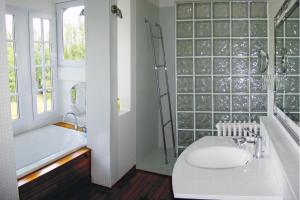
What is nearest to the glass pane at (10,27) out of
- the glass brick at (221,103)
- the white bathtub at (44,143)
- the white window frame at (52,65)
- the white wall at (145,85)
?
the white window frame at (52,65)

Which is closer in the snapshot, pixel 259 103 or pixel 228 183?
pixel 228 183

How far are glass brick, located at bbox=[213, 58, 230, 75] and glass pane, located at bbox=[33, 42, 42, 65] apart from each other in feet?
7.18

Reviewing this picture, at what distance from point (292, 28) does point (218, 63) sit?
181 cm

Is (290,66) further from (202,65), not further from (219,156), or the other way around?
(202,65)

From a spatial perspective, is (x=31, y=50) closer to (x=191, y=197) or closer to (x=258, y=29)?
(x=258, y=29)

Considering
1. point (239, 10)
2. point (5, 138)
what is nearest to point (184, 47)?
point (239, 10)

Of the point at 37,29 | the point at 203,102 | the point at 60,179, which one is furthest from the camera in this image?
the point at 37,29

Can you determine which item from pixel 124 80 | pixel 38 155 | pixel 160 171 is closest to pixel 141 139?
pixel 160 171

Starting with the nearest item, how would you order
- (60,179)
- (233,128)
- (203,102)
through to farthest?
(60,179), (233,128), (203,102)

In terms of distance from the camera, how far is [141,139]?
3.90 metres

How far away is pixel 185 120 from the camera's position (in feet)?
11.6

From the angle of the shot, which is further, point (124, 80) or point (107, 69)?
point (124, 80)

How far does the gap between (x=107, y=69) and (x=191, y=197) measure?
5.98 ft

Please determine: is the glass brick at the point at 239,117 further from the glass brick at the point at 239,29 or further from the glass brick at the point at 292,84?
the glass brick at the point at 292,84
